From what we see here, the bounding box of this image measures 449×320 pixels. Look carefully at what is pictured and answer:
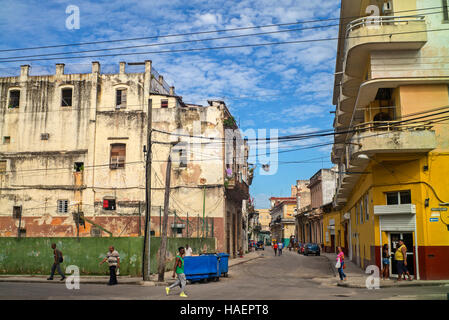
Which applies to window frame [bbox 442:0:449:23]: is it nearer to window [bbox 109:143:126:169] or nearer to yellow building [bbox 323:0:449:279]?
yellow building [bbox 323:0:449:279]

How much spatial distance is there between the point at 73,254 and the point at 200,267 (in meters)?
7.43

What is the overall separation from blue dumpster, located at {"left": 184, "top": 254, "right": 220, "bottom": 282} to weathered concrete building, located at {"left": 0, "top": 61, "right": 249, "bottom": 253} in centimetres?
1353

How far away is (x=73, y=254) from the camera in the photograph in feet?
76.3

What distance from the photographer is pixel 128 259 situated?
2242 centimetres

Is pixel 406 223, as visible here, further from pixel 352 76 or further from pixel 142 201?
pixel 142 201

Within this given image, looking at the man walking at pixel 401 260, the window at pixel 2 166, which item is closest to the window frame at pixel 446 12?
the man walking at pixel 401 260

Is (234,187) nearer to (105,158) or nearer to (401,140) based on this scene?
(105,158)

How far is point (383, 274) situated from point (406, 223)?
247cm

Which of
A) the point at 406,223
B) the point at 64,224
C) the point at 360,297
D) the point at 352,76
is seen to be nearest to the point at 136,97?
the point at 64,224

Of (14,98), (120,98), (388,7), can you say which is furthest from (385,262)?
(14,98)

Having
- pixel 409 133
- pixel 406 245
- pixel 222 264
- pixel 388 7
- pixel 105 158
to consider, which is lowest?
pixel 222 264

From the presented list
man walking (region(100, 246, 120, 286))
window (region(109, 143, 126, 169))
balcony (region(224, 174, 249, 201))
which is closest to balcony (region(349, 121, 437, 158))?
man walking (region(100, 246, 120, 286))

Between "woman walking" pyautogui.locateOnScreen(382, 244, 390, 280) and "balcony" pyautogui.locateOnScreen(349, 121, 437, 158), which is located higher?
Result: "balcony" pyautogui.locateOnScreen(349, 121, 437, 158)

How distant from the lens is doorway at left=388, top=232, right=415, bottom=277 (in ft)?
62.3
